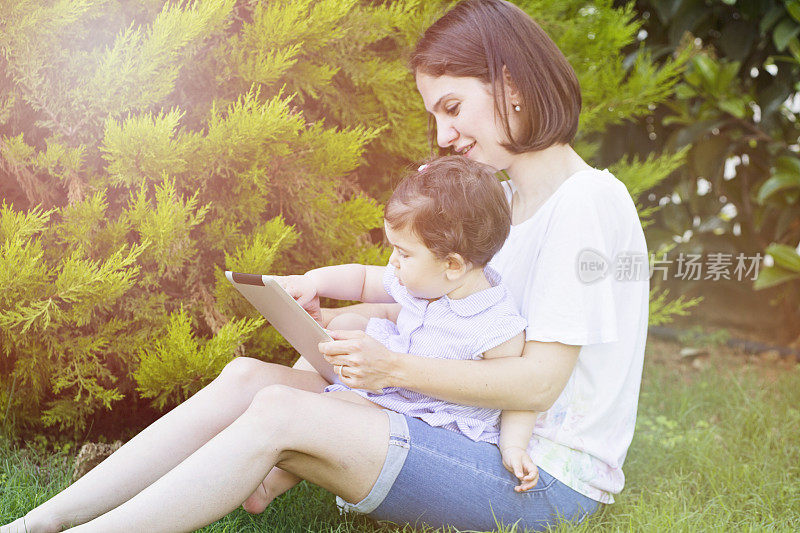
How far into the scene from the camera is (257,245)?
8.16 ft

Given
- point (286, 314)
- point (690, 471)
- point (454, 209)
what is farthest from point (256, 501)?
point (690, 471)

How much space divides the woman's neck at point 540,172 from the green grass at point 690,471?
33.5 inches

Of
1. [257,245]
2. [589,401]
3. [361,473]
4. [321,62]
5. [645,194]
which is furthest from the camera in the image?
[645,194]

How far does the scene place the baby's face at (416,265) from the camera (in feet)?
6.24

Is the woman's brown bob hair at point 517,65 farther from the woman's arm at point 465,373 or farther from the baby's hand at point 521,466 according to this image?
the baby's hand at point 521,466

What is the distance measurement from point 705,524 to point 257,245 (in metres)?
1.59

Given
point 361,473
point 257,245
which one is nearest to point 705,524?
point 361,473

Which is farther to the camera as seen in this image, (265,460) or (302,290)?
(302,290)

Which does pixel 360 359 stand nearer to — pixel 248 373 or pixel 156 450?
pixel 248 373

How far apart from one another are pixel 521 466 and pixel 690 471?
135 cm

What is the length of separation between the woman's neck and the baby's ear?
303 millimetres

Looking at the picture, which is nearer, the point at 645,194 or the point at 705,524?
the point at 705,524

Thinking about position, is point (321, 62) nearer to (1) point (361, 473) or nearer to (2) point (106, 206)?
(2) point (106, 206)

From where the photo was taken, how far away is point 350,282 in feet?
7.47
